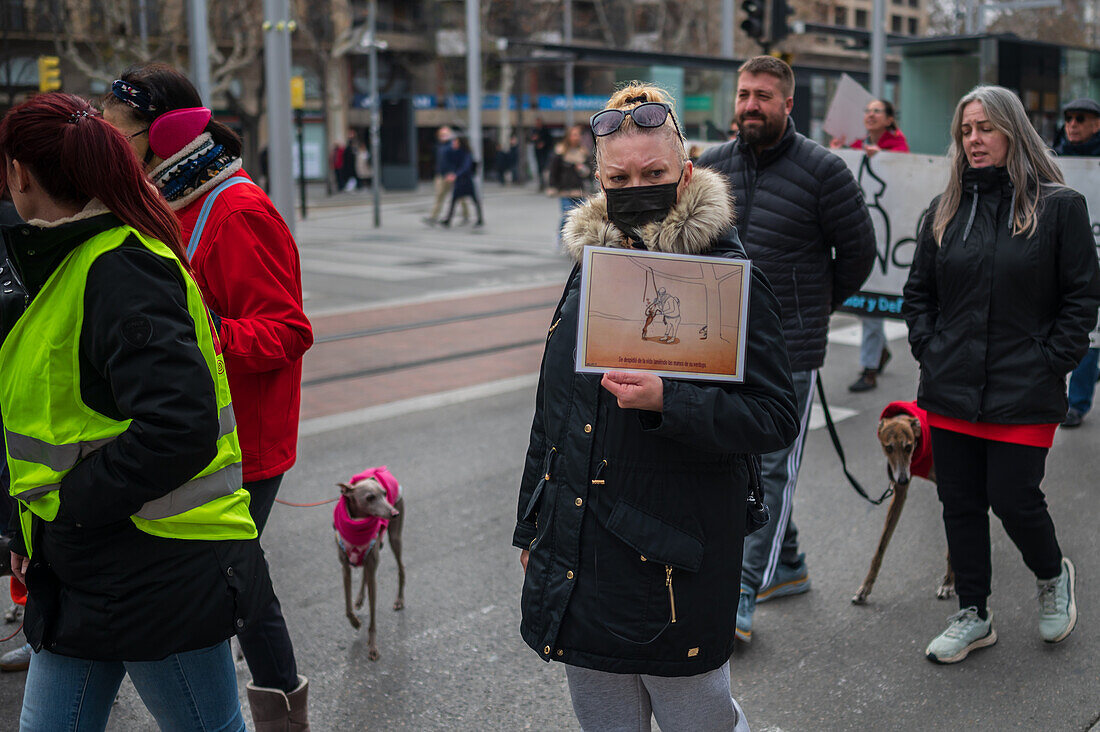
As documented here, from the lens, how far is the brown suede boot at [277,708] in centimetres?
303

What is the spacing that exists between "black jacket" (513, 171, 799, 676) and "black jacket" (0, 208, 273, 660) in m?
0.67

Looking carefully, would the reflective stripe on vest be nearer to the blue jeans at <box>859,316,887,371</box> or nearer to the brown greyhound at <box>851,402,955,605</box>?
the brown greyhound at <box>851,402,955,605</box>

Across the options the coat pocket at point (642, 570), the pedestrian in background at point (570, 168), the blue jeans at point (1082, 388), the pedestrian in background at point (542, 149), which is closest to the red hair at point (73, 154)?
the coat pocket at point (642, 570)

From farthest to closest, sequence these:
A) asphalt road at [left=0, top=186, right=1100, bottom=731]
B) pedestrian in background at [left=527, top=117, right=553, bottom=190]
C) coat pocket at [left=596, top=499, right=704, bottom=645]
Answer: pedestrian in background at [left=527, top=117, right=553, bottom=190] < asphalt road at [left=0, top=186, right=1100, bottom=731] < coat pocket at [left=596, top=499, right=704, bottom=645]

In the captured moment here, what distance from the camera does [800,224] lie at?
3871 mm

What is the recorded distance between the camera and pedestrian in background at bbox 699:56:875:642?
3.87 m

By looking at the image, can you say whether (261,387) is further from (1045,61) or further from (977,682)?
(1045,61)

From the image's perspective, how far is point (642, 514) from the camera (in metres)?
2.21

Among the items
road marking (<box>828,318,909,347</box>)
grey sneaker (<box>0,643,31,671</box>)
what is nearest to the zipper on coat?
grey sneaker (<box>0,643,31,671</box>)

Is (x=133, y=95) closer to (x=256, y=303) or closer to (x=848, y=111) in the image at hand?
(x=256, y=303)

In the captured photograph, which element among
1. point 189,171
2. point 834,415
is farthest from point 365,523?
point 834,415

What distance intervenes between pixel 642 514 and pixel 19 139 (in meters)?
1.39

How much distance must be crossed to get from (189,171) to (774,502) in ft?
7.37

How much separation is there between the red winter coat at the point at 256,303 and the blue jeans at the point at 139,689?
66 cm
